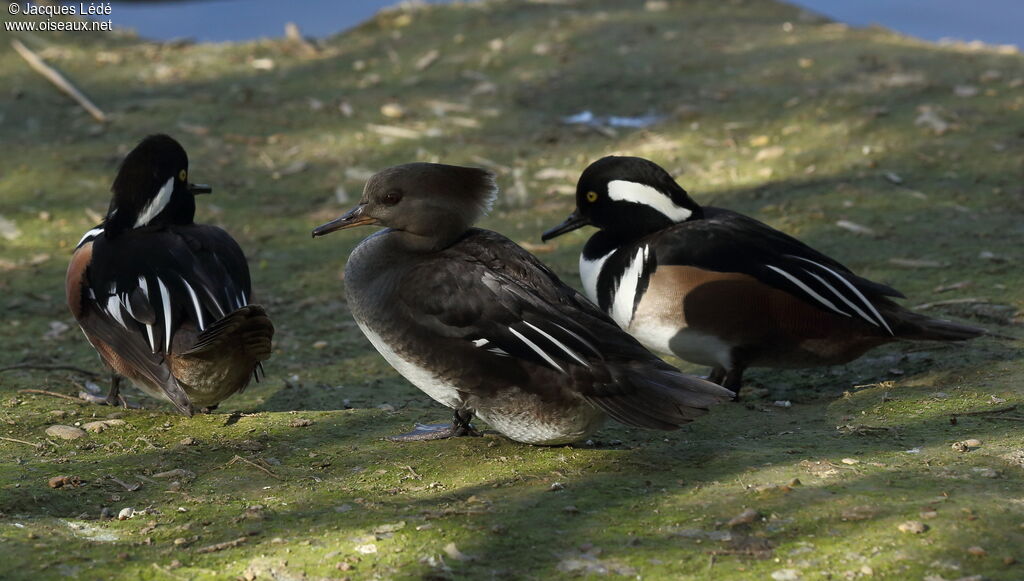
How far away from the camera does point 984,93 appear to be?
905 centimetres

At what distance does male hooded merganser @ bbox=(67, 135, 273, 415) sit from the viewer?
4234mm

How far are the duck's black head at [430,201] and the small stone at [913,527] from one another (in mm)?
1908

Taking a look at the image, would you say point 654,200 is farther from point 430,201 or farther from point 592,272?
point 430,201

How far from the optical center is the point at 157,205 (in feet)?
16.2

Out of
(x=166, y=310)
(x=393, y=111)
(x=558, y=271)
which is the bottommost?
(x=558, y=271)

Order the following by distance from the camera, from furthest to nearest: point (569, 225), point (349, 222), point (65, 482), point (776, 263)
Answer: point (569, 225), point (776, 263), point (349, 222), point (65, 482)

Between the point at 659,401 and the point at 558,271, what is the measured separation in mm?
3288

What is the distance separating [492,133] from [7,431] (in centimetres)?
572

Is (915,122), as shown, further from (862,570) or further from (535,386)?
(862,570)

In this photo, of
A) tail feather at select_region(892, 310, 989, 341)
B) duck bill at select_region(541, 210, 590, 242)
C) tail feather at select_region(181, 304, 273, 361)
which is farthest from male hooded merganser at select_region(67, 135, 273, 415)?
tail feather at select_region(892, 310, 989, 341)

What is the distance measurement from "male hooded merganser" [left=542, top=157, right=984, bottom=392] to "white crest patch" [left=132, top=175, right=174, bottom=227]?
80.2 inches

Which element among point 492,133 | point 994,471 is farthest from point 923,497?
point 492,133

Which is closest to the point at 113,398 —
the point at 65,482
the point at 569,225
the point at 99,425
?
the point at 99,425

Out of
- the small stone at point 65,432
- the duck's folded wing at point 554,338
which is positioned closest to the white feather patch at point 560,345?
the duck's folded wing at point 554,338
